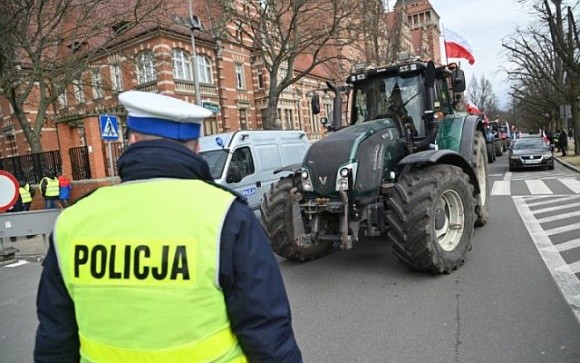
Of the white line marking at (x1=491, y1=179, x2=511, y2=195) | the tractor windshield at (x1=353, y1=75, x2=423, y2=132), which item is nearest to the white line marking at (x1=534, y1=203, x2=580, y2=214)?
the white line marking at (x1=491, y1=179, x2=511, y2=195)

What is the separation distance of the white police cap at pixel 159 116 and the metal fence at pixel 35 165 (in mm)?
16936

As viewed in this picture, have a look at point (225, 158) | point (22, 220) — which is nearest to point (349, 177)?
point (225, 158)

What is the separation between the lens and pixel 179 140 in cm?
169

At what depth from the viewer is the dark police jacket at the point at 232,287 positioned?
5.12 ft

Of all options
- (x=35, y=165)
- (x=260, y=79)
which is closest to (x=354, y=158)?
(x=35, y=165)

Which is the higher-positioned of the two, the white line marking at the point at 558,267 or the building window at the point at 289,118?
the building window at the point at 289,118

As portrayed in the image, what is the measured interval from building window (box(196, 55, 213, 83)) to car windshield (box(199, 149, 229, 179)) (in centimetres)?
2156

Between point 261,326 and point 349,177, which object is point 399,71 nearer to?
point 349,177

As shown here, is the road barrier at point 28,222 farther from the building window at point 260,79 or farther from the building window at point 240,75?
the building window at point 260,79

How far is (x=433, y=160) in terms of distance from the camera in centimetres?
564

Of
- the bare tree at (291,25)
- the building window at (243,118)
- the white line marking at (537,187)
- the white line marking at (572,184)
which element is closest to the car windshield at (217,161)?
the white line marking at (537,187)

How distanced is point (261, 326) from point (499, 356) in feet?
9.03

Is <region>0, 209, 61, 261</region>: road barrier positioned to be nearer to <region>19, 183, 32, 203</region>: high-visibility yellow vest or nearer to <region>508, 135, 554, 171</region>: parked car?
<region>19, 183, 32, 203</region>: high-visibility yellow vest

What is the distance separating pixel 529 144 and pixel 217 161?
17164 mm
